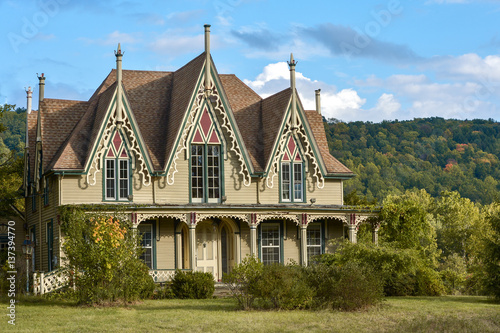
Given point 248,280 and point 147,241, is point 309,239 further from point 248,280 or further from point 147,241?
point 248,280

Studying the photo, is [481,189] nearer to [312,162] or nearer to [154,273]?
[312,162]

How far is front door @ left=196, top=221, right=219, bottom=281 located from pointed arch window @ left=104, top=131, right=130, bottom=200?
448 centimetres

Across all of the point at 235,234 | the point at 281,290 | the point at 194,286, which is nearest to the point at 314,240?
the point at 235,234

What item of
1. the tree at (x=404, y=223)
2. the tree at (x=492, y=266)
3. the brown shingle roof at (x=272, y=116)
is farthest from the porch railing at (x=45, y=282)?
the tree at (x=492, y=266)

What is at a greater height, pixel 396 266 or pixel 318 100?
pixel 318 100

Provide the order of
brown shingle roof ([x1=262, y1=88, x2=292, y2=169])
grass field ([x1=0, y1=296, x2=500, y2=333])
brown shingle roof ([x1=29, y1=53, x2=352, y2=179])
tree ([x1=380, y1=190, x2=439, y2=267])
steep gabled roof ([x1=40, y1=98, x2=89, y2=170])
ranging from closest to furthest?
grass field ([x1=0, y1=296, x2=500, y2=333]), brown shingle roof ([x1=29, y1=53, x2=352, y2=179]), steep gabled roof ([x1=40, y1=98, x2=89, y2=170]), tree ([x1=380, y1=190, x2=439, y2=267]), brown shingle roof ([x1=262, y1=88, x2=292, y2=169])

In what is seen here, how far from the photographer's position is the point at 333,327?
800 inches

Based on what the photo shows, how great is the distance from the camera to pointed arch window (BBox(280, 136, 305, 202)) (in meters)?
36.8

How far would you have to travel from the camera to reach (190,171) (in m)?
35.1

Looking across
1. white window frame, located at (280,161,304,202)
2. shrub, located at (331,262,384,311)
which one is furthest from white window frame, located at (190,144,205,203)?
shrub, located at (331,262,384,311)

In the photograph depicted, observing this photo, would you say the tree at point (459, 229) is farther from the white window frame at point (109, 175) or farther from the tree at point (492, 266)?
the white window frame at point (109, 175)

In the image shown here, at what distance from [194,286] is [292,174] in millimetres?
9197

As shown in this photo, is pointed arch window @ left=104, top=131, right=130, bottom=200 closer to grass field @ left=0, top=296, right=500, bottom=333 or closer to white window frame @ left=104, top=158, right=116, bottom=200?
white window frame @ left=104, top=158, right=116, bottom=200

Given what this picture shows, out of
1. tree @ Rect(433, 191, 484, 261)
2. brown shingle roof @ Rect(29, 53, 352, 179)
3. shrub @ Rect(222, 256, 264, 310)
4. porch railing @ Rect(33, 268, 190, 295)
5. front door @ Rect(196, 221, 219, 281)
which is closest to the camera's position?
shrub @ Rect(222, 256, 264, 310)
